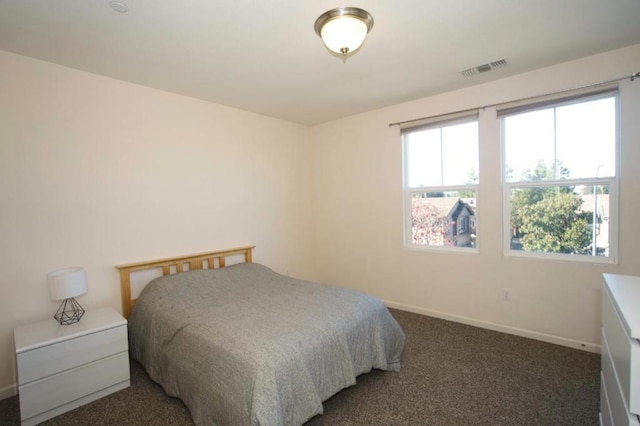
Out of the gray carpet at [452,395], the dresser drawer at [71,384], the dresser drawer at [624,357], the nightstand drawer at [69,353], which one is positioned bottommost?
the gray carpet at [452,395]

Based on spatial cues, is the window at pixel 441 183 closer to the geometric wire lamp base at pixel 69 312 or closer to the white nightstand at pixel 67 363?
the white nightstand at pixel 67 363

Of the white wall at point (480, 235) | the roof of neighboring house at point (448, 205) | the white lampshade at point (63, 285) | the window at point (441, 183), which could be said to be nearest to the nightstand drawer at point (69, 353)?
the white lampshade at point (63, 285)

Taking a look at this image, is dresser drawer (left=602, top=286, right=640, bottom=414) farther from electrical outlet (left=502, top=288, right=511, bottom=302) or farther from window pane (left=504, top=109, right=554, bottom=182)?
window pane (left=504, top=109, right=554, bottom=182)

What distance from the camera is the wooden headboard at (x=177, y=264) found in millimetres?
2773

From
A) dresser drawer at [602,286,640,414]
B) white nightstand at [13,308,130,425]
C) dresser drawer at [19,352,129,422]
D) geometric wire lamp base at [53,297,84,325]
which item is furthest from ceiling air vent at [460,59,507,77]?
geometric wire lamp base at [53,297,84,325]

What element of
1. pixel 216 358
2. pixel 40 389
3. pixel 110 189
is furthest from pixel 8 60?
pixel 216 358

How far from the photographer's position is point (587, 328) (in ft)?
8.73

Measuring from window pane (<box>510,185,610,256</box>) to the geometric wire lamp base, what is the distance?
13.0 feet

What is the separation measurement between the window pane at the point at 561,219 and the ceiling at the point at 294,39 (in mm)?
1161

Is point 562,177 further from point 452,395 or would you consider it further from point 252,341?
point 252,341

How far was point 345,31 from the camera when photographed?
1.81m

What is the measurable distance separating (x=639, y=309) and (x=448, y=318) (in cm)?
243

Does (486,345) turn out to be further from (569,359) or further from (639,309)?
(639,309)

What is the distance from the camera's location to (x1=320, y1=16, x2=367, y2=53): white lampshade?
1809 millimetres
